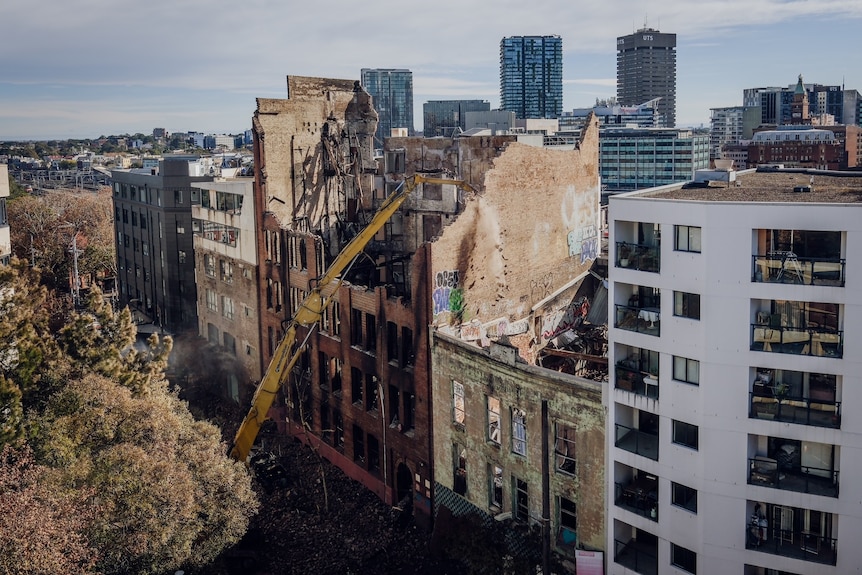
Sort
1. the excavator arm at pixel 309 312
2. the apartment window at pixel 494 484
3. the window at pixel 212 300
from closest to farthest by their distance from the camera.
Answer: the apartment window at pixel 494 484
the excavator arm at pixel 309 312
the window at pixel 212 300

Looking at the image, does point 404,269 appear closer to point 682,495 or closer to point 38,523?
point 682,495

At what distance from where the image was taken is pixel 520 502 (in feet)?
117

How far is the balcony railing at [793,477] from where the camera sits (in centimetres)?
2742

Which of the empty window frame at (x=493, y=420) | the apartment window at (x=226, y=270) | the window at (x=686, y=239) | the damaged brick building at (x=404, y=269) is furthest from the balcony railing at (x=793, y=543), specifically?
the apartment window at (x=226, y=270)

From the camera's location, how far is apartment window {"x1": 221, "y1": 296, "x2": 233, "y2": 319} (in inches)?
2459

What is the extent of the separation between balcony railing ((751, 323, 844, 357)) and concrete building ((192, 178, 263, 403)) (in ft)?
120

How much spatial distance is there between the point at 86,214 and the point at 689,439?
99.3m

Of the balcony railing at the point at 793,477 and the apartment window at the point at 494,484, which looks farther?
the apartment window at the point at 494,484

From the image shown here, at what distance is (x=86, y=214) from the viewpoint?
112312 millimetres

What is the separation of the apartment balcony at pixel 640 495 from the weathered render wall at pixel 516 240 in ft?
41.7

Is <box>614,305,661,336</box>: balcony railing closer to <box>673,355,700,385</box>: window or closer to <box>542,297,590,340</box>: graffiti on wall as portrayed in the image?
<box>673,355,700,385</box>: window

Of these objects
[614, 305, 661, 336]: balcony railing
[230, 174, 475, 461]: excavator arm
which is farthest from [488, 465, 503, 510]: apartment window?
[230, 174, 475, 461]: excavator arm

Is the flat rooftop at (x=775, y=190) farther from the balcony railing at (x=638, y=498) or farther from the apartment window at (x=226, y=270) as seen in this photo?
the apartment window at (x=226, y=270)

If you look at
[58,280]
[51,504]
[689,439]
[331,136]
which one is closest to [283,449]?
[331,136]
